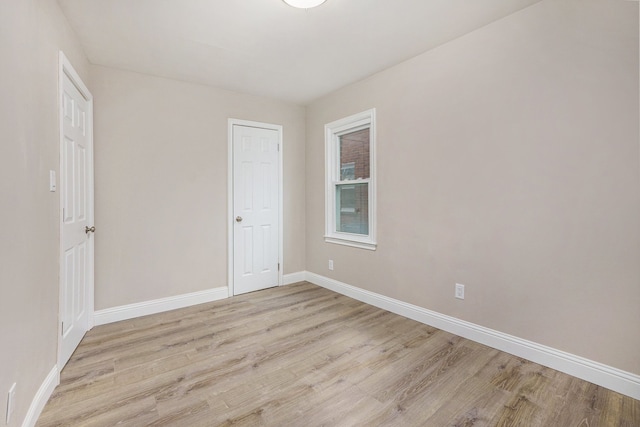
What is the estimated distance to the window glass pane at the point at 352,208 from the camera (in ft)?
11.6

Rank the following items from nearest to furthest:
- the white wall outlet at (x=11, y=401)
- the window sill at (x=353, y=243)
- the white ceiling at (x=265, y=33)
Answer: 1. the white wall outlet at (x=11, y=401)
2. the white ceiling at (x=265, y=33)
3. the window sill at (x=353, y=243)

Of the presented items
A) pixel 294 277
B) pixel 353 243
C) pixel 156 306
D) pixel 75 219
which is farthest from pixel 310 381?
pixel 294 277

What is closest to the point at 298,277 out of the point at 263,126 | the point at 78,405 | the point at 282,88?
the point at 263,126

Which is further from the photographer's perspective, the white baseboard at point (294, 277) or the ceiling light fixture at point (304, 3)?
the white baseboard at point (294, 277)

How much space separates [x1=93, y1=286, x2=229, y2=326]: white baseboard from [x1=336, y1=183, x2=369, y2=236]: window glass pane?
167 cm

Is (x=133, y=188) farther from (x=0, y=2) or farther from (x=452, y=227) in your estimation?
(x=452, y=227)

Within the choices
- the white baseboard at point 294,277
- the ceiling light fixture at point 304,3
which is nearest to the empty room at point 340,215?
the ceiling light fixture at point 304,3

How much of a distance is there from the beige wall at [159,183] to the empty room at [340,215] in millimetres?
21

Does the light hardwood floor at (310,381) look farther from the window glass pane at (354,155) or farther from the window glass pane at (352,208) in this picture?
the window glass pane at (354,155)

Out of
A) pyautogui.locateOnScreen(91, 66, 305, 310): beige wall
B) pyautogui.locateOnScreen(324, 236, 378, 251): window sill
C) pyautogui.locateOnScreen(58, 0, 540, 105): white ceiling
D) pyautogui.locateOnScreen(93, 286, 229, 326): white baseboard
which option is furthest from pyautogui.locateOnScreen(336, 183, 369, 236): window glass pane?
pyautogui.locateOnScreen(93, 286, 229, 326): white baseboard

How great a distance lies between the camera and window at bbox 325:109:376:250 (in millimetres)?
3391

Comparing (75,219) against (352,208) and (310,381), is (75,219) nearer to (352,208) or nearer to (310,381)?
(310,381)

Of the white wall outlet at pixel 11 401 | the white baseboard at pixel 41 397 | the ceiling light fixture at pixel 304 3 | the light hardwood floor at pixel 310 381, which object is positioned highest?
the ceiling light fixture at pixel 304 3

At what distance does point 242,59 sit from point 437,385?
10.2 feet
